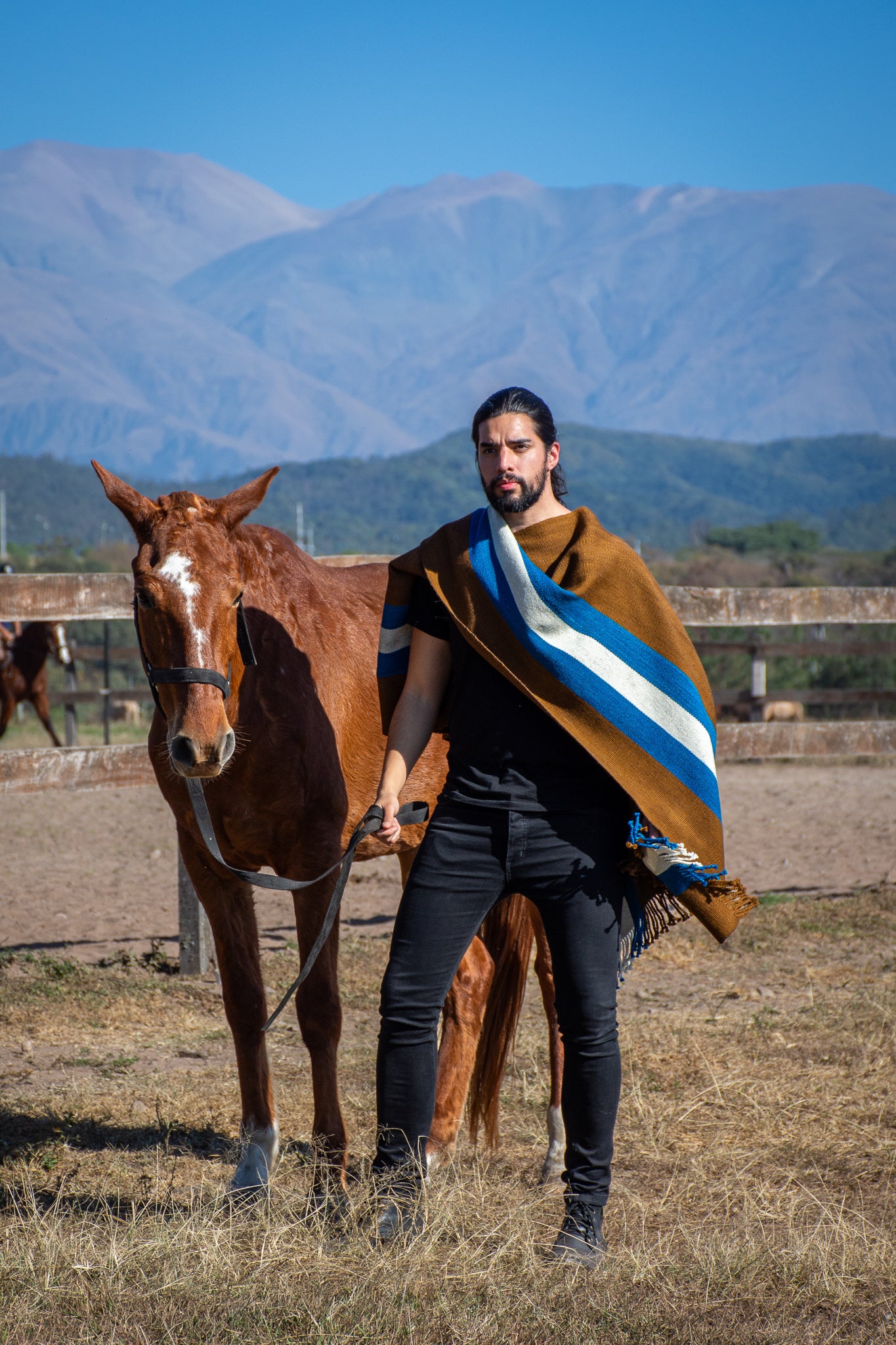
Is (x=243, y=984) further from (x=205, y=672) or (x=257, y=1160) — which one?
(x=205, y=672)

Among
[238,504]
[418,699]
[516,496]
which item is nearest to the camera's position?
[516,496]

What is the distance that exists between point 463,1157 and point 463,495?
16173cm

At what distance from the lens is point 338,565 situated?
595 centimetres

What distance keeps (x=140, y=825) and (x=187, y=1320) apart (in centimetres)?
745

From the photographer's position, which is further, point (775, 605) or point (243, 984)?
point (775, 605)

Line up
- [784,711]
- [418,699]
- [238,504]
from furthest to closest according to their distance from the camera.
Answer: [784,711], [238,504], [418,699]

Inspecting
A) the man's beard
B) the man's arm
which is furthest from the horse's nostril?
the man's beard

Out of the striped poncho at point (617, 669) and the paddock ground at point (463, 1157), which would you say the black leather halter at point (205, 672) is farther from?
the paddock ground at point (463, 1157)

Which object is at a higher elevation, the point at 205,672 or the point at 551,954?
the point at 205,672

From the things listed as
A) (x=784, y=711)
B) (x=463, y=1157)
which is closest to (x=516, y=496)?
(x=463, y=1157)

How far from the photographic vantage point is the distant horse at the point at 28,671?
1284 cm

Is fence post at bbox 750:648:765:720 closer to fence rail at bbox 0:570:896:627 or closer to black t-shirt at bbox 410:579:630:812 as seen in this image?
fence rail at bbox 0:570:896:627

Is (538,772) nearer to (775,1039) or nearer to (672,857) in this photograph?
(672,857)

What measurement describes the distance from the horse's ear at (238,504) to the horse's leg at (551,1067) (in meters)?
1.52
